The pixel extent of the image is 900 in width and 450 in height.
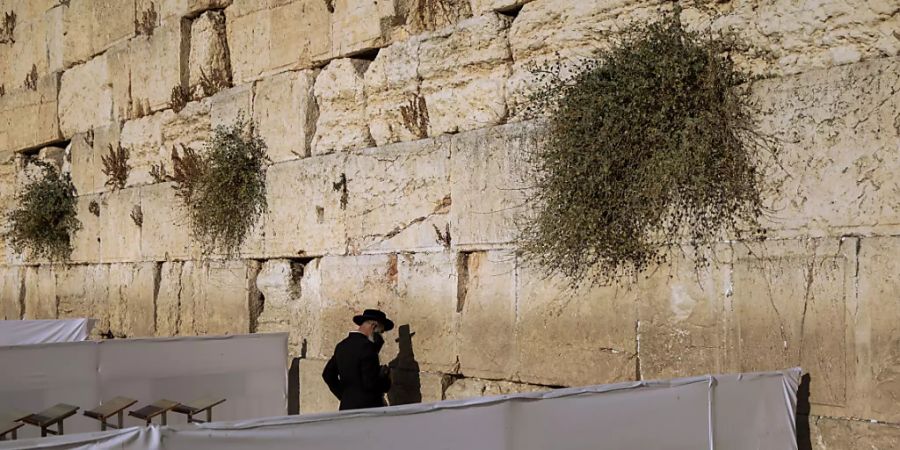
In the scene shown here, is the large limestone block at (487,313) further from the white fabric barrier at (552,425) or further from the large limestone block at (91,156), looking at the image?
the large limestone block at (91,156)

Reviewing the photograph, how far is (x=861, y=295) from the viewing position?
16.0ft

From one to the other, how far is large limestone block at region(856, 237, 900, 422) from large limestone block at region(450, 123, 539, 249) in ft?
7.06

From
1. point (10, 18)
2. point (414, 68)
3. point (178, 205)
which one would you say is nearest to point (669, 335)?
point (414, 68)

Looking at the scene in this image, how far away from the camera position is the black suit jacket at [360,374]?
656 cm

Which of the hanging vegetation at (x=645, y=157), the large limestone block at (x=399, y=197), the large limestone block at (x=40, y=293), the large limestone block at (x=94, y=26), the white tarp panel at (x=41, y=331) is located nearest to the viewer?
the hanging vegetation at (x=645, y=157)

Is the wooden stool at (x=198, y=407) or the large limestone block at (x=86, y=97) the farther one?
the large limestone block at (x=86, y=97)

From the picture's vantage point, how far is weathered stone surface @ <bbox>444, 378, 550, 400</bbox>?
6.48 metres

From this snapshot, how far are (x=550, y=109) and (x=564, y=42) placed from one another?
426 millimetres

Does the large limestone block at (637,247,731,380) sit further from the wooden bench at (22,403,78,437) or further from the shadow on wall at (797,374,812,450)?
the wooden bench at (22,403,78,437)

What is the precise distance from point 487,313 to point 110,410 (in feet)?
7.46

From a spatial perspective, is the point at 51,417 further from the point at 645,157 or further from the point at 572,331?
the point at 645,157

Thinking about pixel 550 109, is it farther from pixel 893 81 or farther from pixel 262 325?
pixel 262 325

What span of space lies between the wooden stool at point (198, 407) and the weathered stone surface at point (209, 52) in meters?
3.53

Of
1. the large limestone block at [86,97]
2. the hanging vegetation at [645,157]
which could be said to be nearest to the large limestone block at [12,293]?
the large limestone block at [86,97]
